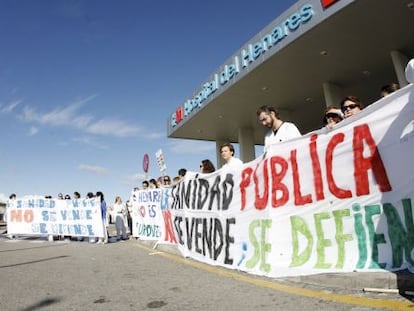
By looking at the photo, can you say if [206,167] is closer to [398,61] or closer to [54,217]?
[398,61]

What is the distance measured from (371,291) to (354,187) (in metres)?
0.97

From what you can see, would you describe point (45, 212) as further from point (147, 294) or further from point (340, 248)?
point (340, 248)

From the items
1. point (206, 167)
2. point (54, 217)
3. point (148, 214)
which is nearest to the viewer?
point (206, 167)

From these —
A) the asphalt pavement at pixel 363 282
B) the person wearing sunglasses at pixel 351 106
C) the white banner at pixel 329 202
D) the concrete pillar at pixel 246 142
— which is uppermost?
the concrete pillar at pixel 246 142

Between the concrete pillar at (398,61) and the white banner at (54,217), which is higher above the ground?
the concrete pillar at (398,61)

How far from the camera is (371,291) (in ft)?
10.6

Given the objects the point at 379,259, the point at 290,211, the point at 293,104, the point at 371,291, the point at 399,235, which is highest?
the point at 293,104

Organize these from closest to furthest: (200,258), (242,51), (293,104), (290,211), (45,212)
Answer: (290,211)
(200,258)
(242,51)
(45,212)
(293,104)

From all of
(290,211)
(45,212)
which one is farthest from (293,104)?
(290,211)

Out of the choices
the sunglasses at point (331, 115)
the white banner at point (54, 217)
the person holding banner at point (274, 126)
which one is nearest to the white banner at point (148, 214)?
the white banner at point (54, 217)

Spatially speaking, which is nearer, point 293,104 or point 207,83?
point 207,83

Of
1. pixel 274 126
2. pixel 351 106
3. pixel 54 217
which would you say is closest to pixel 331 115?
pixel 351 106

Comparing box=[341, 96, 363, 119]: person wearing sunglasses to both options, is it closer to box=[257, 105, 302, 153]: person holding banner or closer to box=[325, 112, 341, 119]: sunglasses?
box=[325, 112, 341, 119]: sunglasses

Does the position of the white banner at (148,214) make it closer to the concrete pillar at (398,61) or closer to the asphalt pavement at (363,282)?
the asphalt pavement at (363,282)
